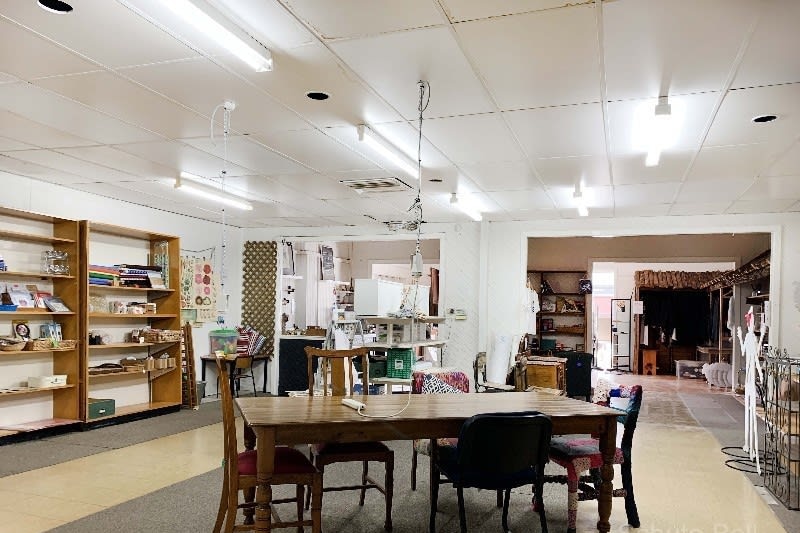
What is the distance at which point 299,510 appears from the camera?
3.75 m

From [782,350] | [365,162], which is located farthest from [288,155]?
[782,350]

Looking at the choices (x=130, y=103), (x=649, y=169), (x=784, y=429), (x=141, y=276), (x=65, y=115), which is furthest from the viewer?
(x=141, y=276)

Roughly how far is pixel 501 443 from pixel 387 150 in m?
2.59

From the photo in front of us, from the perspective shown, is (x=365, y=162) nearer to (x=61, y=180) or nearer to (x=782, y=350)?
(x=61, y=180)

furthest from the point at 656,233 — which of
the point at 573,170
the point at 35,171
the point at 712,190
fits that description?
the point at 35,171

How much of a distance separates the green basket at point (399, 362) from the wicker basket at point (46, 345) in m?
3.44

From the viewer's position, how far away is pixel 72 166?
6172mm

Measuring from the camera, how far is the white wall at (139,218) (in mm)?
6723

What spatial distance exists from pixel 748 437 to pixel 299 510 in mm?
5114

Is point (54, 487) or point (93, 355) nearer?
point (54, 487)

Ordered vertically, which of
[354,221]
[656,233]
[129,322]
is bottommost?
[129,322]

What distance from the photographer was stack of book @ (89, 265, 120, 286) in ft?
23.7

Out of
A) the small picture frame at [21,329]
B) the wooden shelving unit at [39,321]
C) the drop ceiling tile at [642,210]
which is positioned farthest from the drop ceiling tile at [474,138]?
the small picture frame at [21,329]

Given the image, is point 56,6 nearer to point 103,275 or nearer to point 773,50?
point 773,50
